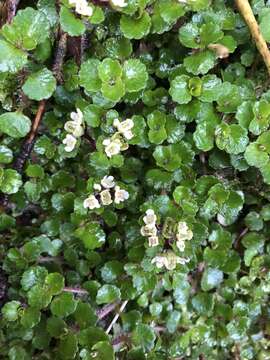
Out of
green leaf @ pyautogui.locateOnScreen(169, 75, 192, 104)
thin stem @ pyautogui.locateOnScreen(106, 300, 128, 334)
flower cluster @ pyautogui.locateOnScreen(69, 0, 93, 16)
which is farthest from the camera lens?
thin stem @ pyautogui.locateOnScreen(106, 300, 128, 334)

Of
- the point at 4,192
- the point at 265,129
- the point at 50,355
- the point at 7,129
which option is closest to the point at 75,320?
the point at 50,355

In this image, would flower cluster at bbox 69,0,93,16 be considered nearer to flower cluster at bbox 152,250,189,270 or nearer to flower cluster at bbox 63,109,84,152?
flower cluster at bbox 63,109,84,152

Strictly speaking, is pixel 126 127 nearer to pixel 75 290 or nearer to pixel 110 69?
pixel 110 69

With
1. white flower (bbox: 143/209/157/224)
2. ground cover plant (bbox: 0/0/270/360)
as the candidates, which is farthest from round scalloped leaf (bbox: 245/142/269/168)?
white flower (bbox: 143/209/157/224)

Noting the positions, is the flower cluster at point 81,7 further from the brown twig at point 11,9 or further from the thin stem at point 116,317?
the thin stem at point 116,317

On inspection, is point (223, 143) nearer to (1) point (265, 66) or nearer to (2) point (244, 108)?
(2) point (244, 108)

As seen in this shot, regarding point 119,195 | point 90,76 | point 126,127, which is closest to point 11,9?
point 90,76

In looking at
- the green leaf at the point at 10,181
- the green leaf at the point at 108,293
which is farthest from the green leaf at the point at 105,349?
the green leaf at the point at 10,181
